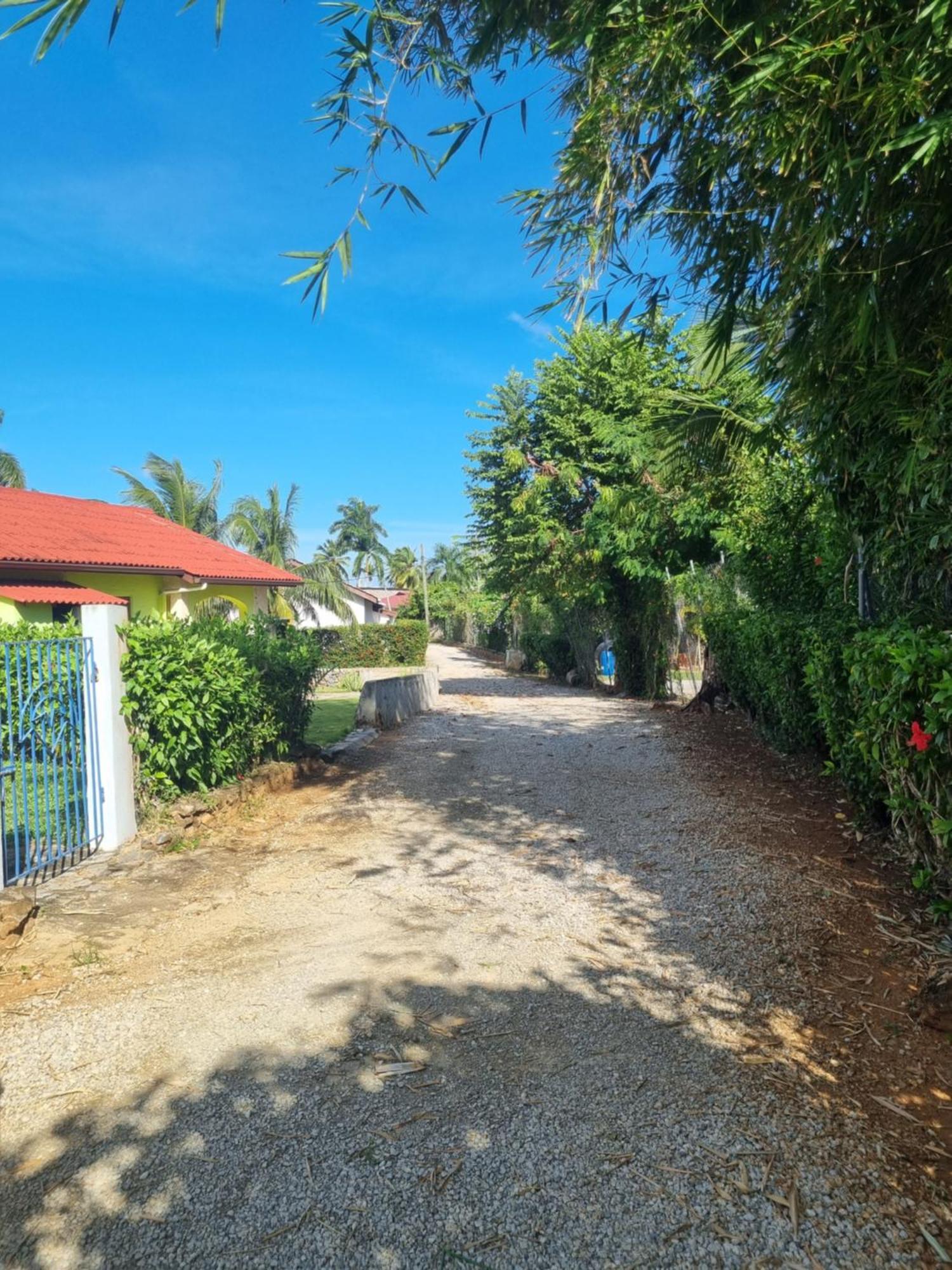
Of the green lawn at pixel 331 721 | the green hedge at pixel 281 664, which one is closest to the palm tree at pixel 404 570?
the green lawn at pixel 331 721

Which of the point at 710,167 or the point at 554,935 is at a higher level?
the point at 710,167

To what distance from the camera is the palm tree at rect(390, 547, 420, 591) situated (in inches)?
2445

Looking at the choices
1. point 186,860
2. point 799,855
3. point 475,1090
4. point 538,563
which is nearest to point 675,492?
point 538,563

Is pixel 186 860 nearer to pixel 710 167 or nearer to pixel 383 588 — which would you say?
pixel 710 167

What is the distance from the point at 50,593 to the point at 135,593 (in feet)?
9.70

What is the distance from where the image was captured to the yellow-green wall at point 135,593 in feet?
41.9

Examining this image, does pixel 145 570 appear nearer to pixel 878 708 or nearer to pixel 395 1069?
pixel 395 1069

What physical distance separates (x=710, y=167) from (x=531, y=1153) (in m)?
4.66

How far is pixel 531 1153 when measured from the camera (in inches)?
92.0

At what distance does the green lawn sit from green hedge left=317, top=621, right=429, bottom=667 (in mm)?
13673

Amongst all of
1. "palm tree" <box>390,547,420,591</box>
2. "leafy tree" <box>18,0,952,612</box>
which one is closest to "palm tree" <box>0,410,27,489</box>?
"leafy tree" <box>18,0,952,612</box>

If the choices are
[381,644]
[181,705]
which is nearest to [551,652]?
[381,644]

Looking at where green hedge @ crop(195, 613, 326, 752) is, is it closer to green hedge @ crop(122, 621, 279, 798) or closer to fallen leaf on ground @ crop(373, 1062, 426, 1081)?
green hedge @ crop(122, 621, 279, 798)

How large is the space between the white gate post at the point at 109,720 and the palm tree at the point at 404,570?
55.0 m
